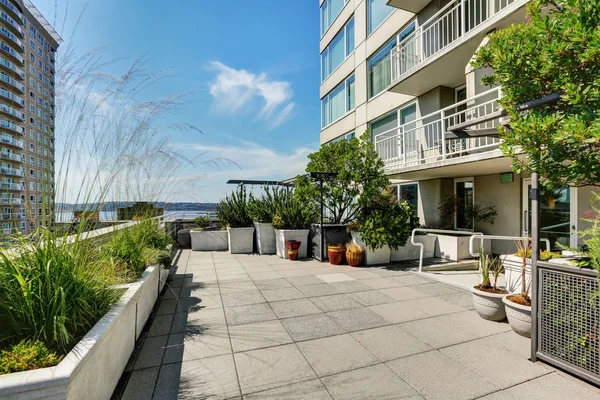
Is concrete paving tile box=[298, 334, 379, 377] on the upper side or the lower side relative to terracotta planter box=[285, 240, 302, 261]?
lower

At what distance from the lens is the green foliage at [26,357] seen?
1.65 m

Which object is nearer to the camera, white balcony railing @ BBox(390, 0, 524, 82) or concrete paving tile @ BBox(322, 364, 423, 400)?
concrete paving tile @ BBox(322, 364, 423, 400)

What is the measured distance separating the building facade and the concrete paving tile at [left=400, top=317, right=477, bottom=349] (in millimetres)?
2445

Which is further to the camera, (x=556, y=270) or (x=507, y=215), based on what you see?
(x=507, y=215)

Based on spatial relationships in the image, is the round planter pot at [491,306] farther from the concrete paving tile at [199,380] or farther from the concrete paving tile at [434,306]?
the concrete paving tile at [199,380]

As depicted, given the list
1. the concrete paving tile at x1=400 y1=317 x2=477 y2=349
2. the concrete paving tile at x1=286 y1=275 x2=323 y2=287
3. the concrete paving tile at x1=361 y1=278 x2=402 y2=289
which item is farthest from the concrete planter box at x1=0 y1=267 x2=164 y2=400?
the concrete paving tile at x1=361 y1=278 x2=402 y2=289

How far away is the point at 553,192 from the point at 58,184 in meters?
8.85

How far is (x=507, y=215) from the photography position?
744cm

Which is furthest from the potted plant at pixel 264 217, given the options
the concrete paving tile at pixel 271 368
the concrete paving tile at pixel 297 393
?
the concrete paving tile at pixel 297 393

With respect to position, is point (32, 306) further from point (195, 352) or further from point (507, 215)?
point (507, 215)

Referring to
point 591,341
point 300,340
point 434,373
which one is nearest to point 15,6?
point 300,340

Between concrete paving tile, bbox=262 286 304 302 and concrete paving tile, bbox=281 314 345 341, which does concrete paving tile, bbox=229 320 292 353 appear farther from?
concrete paving tile, bbox=262 286 304 302

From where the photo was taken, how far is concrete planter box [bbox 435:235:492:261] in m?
7.46

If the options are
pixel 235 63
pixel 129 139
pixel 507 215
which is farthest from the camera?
pixel 235 63
